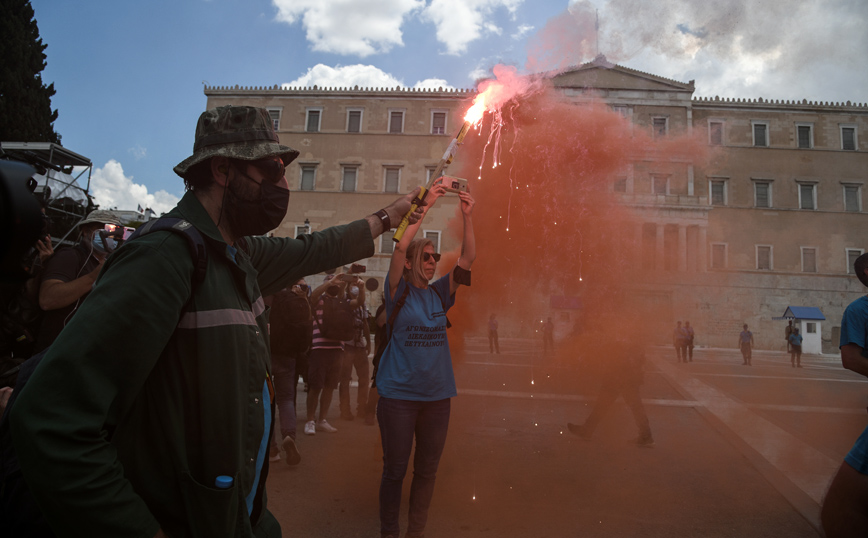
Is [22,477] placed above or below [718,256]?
below

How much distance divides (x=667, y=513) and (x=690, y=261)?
91.4 feet

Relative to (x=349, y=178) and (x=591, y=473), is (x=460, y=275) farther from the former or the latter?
(x=349, y=178)

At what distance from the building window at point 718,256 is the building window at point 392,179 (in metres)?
20.3

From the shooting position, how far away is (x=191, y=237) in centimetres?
140

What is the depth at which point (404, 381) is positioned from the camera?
3.44m

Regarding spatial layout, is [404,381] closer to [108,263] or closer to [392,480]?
[392,480]

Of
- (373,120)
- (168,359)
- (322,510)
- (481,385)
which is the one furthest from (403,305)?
(373,120)

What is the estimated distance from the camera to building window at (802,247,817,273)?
3029 centimetres

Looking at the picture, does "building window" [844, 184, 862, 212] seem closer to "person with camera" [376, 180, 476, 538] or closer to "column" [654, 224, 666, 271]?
"column" [654, 224, 666, 271]

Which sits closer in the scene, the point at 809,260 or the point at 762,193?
the point at 809,260

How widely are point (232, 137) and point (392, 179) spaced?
3365 centimetres

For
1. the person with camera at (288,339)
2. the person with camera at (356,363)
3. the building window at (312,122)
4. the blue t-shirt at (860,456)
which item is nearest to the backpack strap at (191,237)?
the blue t-shirt at (860,456)

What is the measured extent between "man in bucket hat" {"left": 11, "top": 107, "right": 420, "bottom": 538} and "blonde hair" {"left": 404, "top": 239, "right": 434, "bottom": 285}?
208cm

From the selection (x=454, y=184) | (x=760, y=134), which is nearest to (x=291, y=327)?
(x=454, y=184)
